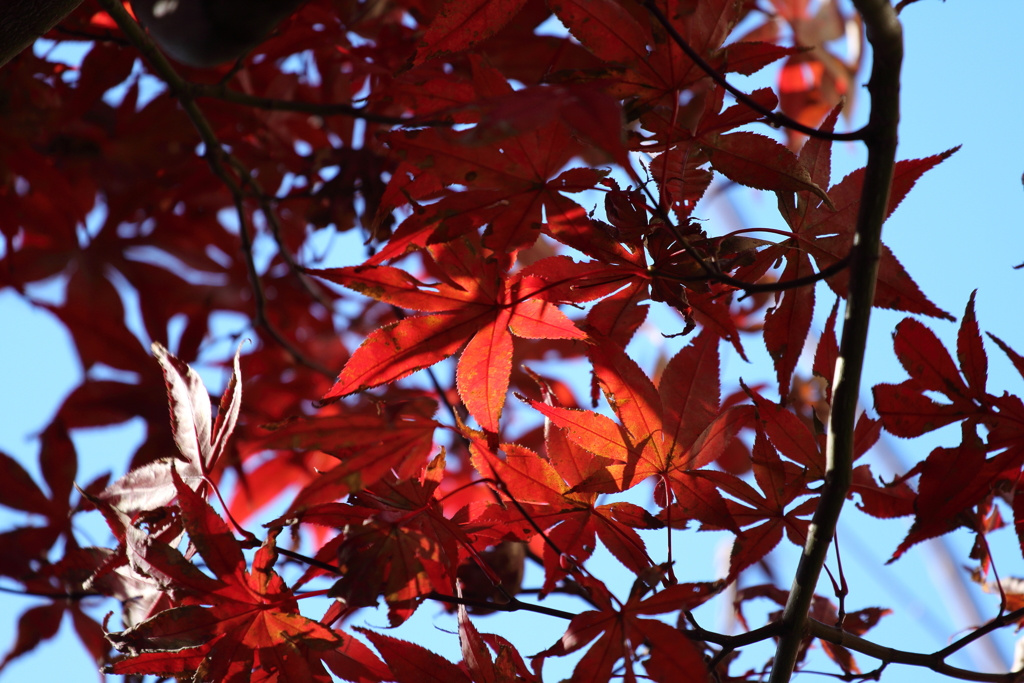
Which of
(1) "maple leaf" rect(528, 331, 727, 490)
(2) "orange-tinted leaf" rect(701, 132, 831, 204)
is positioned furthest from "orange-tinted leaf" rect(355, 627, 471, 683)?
(2) "orange-tinted leaf" rect(701, 132, 831, 204)

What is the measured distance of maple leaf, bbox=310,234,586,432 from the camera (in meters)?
0.46

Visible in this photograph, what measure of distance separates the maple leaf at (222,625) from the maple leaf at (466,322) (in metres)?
0.13

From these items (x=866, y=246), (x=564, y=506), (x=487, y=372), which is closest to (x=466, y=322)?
(x=487, y=372)

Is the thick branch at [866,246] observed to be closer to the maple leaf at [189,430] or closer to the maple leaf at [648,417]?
the maple leaf at [648,417]

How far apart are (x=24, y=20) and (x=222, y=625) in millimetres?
399

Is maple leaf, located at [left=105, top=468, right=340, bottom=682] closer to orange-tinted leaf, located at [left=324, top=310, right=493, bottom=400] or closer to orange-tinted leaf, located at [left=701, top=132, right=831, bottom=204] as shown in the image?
orange-tinted leaf, located at [left=324, top=310, right=493, bottom=400]

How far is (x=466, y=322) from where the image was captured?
483 millimetres

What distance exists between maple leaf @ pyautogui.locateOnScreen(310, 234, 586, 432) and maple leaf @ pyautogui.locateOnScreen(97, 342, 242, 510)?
113 millimetres

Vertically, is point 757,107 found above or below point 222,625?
above

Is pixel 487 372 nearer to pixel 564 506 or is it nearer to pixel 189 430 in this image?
pixel 564 506

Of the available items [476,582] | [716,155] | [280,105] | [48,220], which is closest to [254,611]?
[476,582]

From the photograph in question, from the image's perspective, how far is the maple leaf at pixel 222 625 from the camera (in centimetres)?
43

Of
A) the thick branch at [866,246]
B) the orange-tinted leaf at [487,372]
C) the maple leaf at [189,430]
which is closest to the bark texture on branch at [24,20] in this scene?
the maple leaf at [189,430]

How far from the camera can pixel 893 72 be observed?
35 centimetres
